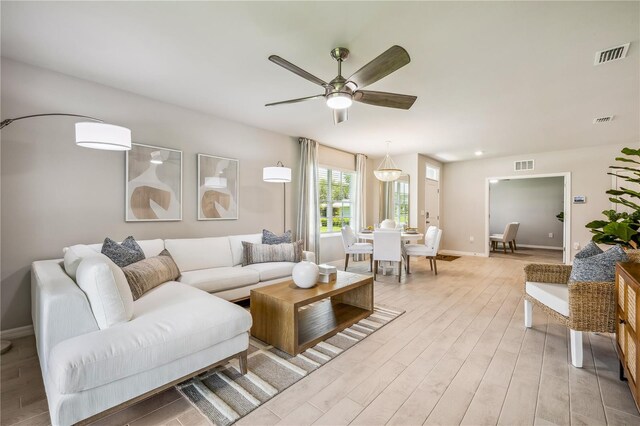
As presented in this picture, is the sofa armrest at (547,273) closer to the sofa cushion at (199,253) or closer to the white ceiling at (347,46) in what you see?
the white ceiling at (347,46)

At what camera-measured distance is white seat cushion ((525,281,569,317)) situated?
86.6 inches

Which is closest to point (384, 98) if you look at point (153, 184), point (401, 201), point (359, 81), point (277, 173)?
point (359, 81)

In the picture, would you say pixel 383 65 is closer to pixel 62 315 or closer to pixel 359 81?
pixel 359 81

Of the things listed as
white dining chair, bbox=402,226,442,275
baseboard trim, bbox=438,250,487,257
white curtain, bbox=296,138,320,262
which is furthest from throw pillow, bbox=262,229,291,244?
baseboard trim, bbox=438,250,487,257

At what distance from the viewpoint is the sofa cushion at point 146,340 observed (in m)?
1.32

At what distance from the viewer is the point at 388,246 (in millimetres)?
4578

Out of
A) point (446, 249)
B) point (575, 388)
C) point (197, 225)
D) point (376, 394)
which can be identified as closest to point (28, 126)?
point (197, 225)

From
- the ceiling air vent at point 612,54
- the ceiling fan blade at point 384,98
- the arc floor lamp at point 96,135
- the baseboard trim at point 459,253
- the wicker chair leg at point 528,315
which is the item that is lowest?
the baseboard trim at point 459,253

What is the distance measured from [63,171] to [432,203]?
7.25 meters

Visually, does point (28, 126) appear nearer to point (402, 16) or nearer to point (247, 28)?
point (247, 28)

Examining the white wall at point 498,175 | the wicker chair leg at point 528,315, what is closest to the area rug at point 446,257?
the white wall at point 498,175

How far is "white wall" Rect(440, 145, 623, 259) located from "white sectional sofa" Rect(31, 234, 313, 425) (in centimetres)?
719

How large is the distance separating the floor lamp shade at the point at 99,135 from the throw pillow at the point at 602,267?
392 centimetres

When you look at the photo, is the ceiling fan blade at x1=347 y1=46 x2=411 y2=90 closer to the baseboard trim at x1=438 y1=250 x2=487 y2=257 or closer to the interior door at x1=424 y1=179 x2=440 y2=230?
the interior door at x1=424 y1=179 x2=440 y2=230
